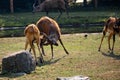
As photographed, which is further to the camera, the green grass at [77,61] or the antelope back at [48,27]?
the antelope back at [48,27]

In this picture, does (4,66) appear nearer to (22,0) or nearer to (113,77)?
(113,77)

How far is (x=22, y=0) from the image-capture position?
3744 centimetres

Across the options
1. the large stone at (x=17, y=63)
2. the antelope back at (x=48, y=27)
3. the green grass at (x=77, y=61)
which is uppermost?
the antelope back at (x=48, y=27)

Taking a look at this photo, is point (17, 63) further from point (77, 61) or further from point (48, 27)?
point (48, 27)

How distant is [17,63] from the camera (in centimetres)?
1156

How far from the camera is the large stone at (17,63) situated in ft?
37.8

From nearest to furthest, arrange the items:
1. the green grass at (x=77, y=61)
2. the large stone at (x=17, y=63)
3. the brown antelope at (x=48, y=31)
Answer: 1. the green grass at (x=77, y=61)
2. the large stone at (x=17, y=63)
3. the brown antelope at (x=48, y=31)

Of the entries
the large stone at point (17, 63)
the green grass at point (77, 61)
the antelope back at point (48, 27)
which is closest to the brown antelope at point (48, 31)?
the antelope back at point (48, 27)

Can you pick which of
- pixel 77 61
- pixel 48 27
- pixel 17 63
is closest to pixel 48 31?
pixel 48 27

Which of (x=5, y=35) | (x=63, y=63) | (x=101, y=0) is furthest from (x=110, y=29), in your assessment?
(x=101, y=0)

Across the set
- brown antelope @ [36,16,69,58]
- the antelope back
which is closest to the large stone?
brown antelope @ [36,16,69,58]


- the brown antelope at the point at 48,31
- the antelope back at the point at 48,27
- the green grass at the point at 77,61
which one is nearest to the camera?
the green grass at the point at 77,61

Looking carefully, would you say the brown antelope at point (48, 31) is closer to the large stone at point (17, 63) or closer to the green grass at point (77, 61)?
the green grass at point (77, 61)

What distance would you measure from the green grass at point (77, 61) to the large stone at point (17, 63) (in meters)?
0.31
